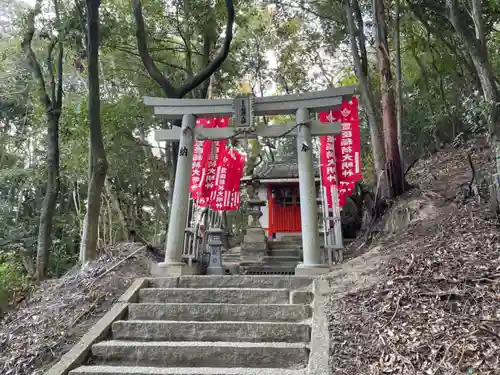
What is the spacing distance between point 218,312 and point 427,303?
239 cm

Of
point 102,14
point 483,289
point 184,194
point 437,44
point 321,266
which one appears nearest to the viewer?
point 483,289

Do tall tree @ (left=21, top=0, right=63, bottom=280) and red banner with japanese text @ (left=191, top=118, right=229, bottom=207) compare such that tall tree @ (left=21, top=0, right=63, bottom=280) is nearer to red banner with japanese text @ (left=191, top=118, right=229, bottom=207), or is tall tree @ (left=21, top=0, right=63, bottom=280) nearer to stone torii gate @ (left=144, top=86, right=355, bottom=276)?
stone torii gate @ (left=144, top=86, right=355, bottom=276)

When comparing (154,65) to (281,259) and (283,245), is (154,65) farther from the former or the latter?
(283,245)

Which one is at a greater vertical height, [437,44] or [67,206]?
[437,44]

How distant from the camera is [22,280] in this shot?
26.1ft

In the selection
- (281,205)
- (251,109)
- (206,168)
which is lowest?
(281,205)

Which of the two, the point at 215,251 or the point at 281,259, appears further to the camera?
the point at 281,259

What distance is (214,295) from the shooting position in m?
5.29

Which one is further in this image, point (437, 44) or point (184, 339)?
point (437, 44)

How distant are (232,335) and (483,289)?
8.65ft

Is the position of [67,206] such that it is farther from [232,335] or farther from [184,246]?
[232,335]

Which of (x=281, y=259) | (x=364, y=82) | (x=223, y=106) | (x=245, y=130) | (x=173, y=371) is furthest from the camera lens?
(x=281, y=259)

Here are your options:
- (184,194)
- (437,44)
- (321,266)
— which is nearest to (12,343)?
(184,194)

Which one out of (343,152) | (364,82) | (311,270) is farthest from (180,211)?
(364,82)
